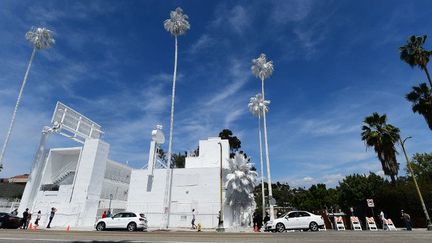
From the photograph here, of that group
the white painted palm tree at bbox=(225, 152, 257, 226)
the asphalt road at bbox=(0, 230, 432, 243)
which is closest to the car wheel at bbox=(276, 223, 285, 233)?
the asphalt road at bbox=(0, 230, 432, 243)

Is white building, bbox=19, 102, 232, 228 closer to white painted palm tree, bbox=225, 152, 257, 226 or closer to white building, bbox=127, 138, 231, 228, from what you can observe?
white building, bbox=127, 138, 231, 228

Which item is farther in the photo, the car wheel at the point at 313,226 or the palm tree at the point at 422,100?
the palm tree at the point at 422,100

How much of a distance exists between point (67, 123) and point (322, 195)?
5788cm

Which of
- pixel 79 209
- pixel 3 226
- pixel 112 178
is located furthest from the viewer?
pixel 112 178

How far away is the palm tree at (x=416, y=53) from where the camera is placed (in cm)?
3288

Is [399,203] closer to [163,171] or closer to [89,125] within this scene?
[163,171]

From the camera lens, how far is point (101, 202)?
38.8m

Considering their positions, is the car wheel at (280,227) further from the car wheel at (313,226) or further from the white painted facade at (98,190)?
the white painted facade at (98,190)

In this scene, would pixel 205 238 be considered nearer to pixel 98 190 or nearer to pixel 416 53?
pixel 98 190

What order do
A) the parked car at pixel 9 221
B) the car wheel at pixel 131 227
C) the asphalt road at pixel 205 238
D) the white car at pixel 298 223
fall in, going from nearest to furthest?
the asphalt road at pixel 205 238
the white car at pixel 298 223
the car wheel at pixel 131 227
the parked car at pixel 9 221

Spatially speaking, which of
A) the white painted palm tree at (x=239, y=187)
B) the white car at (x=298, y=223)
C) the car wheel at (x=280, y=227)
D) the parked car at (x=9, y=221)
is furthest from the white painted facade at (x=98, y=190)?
the white car at (x=298, y=223)

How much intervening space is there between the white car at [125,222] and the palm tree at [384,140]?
95.3 ft

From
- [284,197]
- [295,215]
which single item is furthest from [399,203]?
[284,197]

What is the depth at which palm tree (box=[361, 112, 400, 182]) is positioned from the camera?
3466cm
